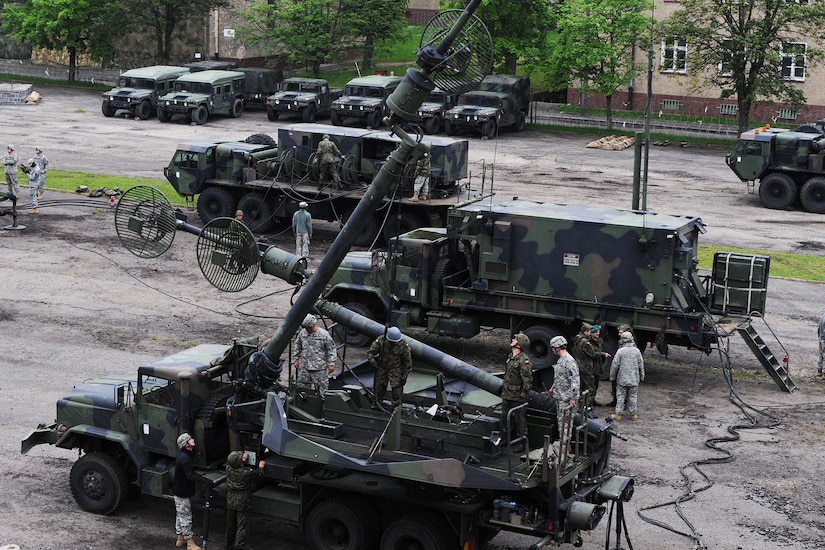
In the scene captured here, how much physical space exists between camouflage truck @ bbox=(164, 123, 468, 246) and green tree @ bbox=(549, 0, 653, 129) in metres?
19.2

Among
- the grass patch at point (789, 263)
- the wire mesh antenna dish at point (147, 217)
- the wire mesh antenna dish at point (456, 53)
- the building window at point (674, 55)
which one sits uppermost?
the building window at point (674, 55)

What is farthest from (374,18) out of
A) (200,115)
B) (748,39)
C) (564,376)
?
(564,376)

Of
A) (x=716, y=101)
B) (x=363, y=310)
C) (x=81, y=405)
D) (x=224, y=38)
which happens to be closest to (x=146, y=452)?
(x=81, y=405)

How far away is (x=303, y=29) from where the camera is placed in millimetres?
53344

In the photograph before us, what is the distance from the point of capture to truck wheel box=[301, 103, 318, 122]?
1905 inches

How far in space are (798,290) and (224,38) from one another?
3833 cm

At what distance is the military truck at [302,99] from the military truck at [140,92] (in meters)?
4.03

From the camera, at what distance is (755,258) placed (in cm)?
2092

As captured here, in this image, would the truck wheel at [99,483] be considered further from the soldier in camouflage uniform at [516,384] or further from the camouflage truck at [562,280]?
the camouflage truck at [562,280]

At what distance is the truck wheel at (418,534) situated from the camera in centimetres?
1300

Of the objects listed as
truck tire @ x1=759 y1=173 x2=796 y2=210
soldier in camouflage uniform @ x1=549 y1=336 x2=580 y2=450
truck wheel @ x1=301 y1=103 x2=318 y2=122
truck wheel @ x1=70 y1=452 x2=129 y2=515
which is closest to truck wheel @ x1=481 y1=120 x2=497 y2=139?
truck wheel @ x1=301 y1=103 x2=318 y2=122

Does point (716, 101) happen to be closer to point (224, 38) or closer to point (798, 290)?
point (224, 38)

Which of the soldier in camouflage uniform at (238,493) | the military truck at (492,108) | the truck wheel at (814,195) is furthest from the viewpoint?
the military truck at (492,108)

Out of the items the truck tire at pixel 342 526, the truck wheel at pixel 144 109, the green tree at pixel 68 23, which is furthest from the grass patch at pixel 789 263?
the green tree at pixel 68 23
